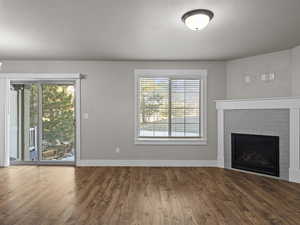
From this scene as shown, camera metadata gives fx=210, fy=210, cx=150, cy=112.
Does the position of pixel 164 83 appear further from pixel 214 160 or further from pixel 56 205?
pixel 56 205

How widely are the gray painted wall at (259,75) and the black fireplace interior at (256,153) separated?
3.09 feet

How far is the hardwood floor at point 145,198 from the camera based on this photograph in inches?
98.0

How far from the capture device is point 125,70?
500cm

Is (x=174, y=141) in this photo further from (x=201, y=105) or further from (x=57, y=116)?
(x=57, y=116)

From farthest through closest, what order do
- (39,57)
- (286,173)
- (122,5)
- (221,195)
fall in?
(39,57) → (286,173) → (221,195) → (122,5)

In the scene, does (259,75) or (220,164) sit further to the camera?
(220,164)

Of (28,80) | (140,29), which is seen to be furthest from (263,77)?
(28,80)

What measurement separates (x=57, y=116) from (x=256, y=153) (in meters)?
4.59

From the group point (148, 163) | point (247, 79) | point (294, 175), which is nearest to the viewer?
point (294, 175)

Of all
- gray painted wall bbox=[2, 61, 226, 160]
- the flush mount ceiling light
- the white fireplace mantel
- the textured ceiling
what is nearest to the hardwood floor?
the white fireplace mantel

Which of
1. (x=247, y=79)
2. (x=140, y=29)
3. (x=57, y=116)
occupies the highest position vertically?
(x=140, y=29)

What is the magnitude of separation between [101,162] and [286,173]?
385 centimetres

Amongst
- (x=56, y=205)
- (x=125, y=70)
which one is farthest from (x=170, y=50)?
(x=56, y=205)

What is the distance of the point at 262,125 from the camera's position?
14.0 ft
